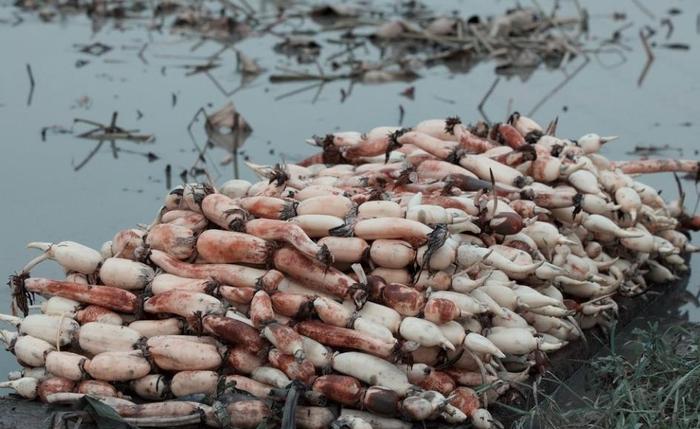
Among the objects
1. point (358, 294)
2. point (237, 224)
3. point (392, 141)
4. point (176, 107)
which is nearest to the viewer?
point (358, 294)

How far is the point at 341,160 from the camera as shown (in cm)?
479

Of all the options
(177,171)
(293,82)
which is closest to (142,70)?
(293,82)

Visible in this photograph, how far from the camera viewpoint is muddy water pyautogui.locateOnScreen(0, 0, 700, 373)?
597cm

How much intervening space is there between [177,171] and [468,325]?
3080mm

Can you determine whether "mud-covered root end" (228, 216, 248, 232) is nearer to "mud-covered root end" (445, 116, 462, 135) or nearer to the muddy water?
"mud-covered root end" (445, 116, 462, 135)

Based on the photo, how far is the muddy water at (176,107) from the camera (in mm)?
5969

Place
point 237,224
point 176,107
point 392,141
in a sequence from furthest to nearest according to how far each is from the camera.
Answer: point 176,107
point 392,141
point 237,224

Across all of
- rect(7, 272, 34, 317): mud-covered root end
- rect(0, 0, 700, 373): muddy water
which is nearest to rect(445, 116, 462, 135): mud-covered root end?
rect(0, 0, 700, 373): muddy water

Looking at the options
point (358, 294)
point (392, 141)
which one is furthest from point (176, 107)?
point (358, 294)

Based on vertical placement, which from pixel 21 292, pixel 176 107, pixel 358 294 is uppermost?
pixel 358 294

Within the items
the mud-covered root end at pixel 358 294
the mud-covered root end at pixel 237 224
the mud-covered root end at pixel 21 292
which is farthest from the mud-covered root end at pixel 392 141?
the mud-covered root end at pixel 21 292

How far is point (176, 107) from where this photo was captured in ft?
25.4

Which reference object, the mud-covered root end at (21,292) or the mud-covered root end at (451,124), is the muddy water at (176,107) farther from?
the mud-covered root end at (451,124)

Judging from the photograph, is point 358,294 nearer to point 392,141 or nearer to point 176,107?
point 392,141
